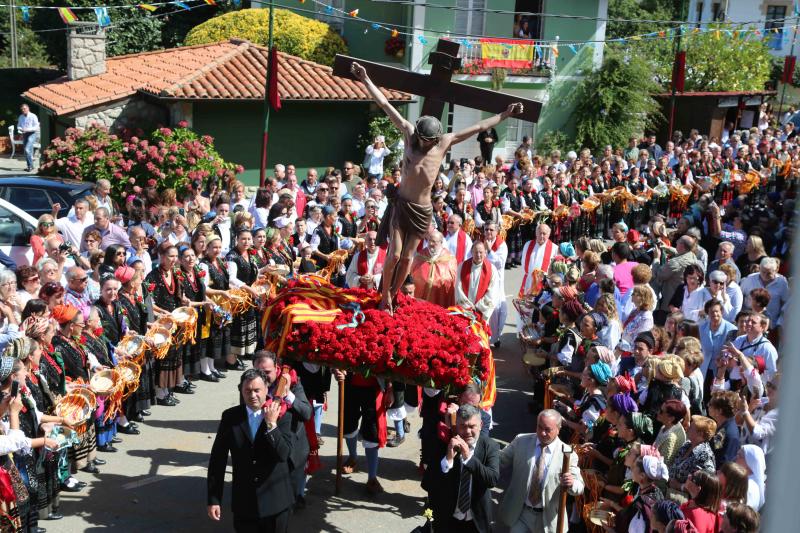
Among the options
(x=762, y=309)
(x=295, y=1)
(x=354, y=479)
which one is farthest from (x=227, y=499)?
(x=295, y=1)

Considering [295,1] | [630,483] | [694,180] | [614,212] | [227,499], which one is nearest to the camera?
[630,483]

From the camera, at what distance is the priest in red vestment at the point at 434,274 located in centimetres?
902

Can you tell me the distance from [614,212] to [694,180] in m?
3.05

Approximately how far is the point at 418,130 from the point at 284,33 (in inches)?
779

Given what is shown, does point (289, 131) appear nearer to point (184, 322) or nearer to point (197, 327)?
point (197, 327)

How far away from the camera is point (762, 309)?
857cm

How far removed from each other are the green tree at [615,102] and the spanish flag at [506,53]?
2.20m

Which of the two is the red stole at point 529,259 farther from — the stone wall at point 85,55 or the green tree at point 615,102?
the green tree at point 615,102

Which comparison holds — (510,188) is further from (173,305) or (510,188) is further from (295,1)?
(295,1)

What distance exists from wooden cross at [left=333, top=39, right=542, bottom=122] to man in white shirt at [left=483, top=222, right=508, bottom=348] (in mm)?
4161

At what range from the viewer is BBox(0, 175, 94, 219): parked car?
13023 millimetres

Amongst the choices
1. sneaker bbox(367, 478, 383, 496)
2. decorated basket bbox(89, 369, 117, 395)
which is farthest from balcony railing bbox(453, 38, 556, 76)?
decorated basket bbox(89, 369, 117, 395)

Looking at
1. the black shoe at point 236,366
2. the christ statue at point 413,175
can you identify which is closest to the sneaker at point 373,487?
the christ statue at point 413,175

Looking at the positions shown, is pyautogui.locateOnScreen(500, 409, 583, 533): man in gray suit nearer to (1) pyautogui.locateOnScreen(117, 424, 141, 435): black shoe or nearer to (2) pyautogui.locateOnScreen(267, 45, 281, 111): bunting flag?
(1) pyautogui.locateOnScreen(117, 424, 141, 435): black shoe
